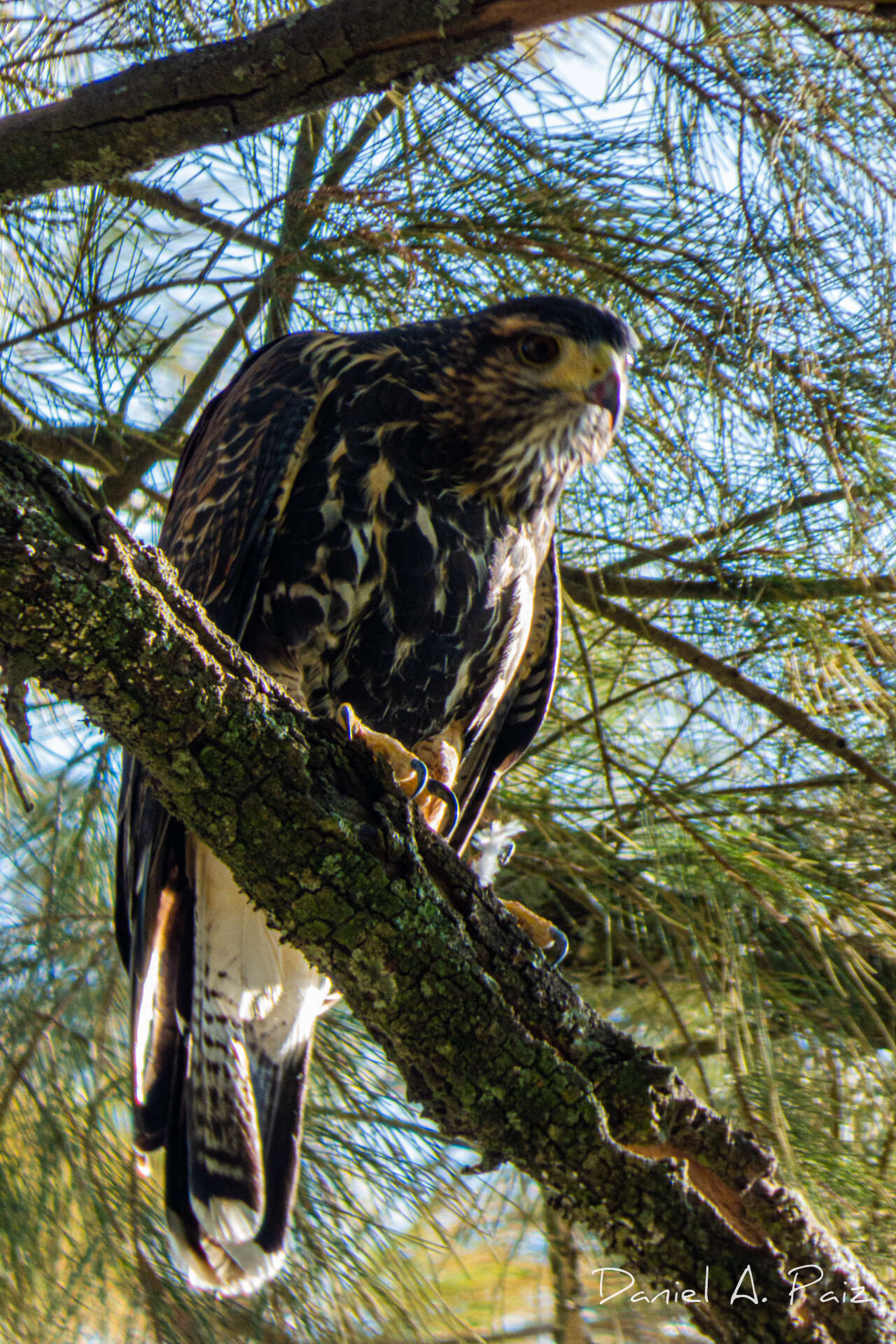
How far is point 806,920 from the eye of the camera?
2395mm

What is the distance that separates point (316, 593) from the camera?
7.34ft

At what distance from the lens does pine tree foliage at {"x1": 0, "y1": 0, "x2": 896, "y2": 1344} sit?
2.32m

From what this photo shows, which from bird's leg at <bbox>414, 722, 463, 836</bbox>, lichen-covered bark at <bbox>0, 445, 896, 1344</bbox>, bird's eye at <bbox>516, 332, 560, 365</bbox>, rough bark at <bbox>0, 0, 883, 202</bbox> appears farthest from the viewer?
bird's leg at <bbox>414, 722, 463, 836</bbox>

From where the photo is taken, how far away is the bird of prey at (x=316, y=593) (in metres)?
2.18

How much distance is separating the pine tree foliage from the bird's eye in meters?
0.31

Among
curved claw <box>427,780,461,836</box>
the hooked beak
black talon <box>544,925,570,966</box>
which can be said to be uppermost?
the hooked beak

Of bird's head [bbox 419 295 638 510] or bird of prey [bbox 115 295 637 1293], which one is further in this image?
bird's head [bbox 419 295 638 510]

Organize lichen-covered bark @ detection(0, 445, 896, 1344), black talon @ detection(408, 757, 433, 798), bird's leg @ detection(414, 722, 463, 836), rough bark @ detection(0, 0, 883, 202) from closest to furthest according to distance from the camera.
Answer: lichen-covered bark @ detection(0, 445, 896, 1344)
rough bark @ detection(0, 0, 883, 202)
black talon @ detection(408, 757, 433, 798)
bird's leg @ detection(414, 722, 463, 836)

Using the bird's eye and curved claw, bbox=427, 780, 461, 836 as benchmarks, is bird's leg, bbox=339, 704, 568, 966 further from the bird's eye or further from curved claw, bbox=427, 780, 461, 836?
the bird's eye

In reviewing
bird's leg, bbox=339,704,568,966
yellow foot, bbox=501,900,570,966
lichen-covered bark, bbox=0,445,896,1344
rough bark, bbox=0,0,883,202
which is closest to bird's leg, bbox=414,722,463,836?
bird's leg, bbox=339,704,568,966

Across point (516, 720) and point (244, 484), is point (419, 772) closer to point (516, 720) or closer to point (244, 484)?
point (244, 484)

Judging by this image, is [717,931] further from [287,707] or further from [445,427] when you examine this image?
[287,707]

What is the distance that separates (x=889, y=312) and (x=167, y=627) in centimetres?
158

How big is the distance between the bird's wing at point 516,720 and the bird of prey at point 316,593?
0.53 ft
